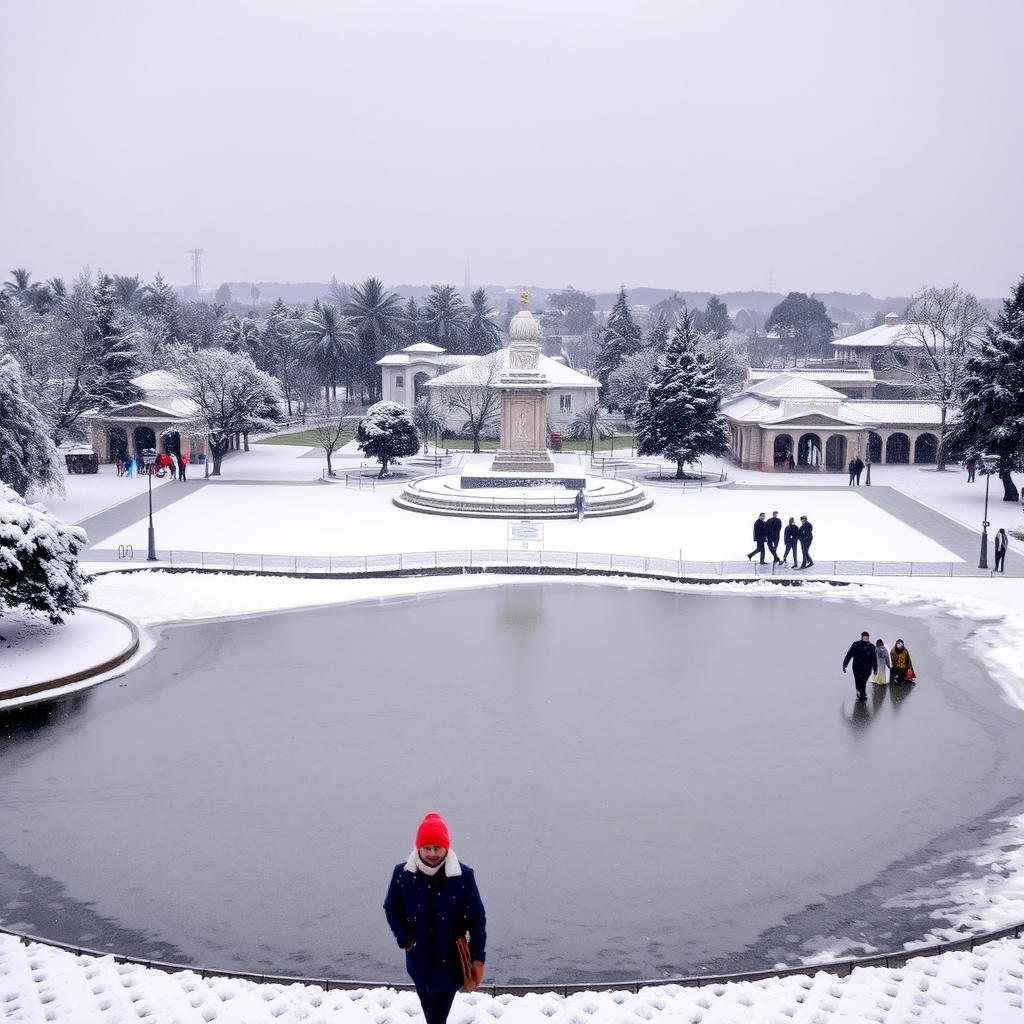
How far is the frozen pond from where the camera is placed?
34.2ft

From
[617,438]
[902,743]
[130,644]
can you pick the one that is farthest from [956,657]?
[617,438]

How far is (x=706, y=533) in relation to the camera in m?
34.1

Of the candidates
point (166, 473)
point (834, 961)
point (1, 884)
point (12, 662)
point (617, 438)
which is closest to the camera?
point (834, 961)

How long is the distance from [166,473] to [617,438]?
33.3 m

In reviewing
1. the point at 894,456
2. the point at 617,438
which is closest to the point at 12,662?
the point at 894,456

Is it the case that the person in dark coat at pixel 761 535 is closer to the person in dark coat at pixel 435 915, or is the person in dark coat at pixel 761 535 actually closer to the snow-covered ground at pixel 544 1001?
the snow-covered ground at pixel 544 1001

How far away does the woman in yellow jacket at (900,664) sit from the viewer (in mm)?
18344

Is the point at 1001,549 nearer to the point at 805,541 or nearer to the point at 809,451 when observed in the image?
the point at 805,541

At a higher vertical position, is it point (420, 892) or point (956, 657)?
point (420, 892)

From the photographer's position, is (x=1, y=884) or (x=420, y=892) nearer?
(x=420, y=892)

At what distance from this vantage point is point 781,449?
2174 inches

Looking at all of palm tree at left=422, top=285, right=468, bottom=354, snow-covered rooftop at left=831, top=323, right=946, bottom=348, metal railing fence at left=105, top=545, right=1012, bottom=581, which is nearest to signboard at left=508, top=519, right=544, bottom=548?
metal railing fence at left=105, top=545, right=1012, bottom=581

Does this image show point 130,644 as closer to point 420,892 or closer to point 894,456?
point 420,892

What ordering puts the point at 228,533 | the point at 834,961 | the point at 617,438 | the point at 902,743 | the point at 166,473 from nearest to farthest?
the point at 834,961, the point at 902,743, the point at 228,533, the point at 166,473, the point at 617,438
